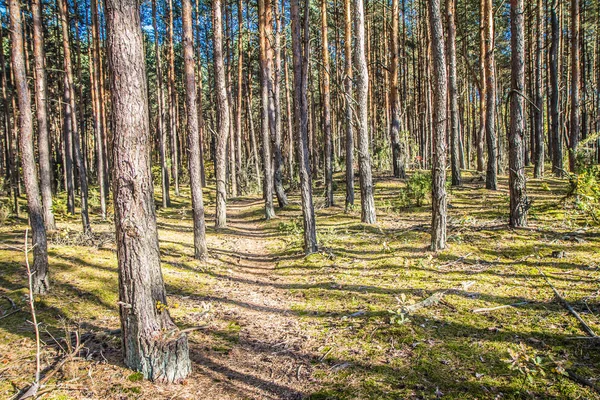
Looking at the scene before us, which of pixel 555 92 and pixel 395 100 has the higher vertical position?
pixel 395 100

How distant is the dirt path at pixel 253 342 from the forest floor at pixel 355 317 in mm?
23

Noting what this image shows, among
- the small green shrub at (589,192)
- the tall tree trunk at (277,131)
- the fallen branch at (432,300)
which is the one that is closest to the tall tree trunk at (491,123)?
the small green shrub at (589,192)

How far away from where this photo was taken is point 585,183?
521cm

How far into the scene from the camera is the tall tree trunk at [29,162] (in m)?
6.25

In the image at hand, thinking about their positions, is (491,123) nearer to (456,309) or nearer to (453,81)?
(453,81)

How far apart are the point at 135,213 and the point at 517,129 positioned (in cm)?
793

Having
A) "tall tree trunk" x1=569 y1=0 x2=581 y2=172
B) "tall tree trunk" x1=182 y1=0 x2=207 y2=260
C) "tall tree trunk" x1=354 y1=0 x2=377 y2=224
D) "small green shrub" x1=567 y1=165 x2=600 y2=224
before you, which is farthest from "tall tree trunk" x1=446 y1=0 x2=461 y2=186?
"tall tree trunk" x1=182 y1=0 x2=207 y2=260

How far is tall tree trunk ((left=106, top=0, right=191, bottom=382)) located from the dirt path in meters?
0.62

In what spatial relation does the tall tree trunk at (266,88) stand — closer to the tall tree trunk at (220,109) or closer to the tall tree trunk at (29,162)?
the tall tree trunk at (220,109)

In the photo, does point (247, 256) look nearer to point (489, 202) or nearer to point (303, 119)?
point (303, 119)

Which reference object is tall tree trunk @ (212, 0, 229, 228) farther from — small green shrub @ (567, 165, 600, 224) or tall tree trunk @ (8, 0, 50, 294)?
small green shrub @ (567, 165, 600, 224)

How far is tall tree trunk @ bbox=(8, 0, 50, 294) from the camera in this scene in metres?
6.25

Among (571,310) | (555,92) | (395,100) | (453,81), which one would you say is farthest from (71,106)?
(555,92)

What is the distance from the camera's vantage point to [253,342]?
4980 mm
